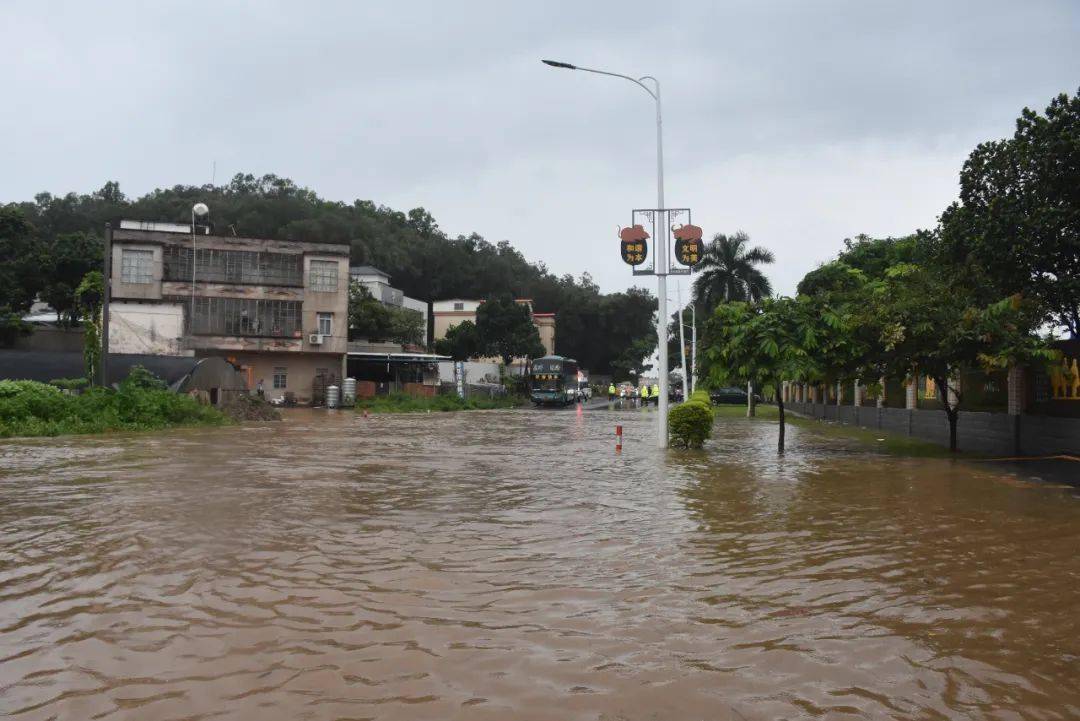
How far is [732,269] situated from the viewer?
52875 mm

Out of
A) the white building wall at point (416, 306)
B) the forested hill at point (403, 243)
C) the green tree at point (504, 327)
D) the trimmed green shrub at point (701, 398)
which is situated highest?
the forested hill at point (403, 243)

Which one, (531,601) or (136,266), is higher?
(136,266)

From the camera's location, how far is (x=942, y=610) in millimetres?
5703

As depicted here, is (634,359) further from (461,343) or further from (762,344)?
(762,344)

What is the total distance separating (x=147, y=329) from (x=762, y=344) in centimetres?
3460

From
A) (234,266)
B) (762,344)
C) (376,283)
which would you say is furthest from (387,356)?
(762,344)

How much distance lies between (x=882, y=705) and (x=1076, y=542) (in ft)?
18.3

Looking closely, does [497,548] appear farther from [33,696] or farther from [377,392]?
[377,392]

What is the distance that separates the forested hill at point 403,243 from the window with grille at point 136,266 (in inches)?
707

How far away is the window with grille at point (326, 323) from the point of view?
49.4 m

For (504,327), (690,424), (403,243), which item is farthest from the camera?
(403,243)

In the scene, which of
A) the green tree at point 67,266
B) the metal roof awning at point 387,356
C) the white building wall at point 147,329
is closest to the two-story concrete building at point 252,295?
the metal roof awning at point 387,356

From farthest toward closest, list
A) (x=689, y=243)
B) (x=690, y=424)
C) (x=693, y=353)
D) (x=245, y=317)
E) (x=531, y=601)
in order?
(x=245, y=317), (x=693, y=353), (x=689, y=243), (x=690, y=424), (x=531, y=601)

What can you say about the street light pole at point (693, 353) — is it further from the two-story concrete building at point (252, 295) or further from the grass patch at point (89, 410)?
the two-story concrete building at point (252, 295)
